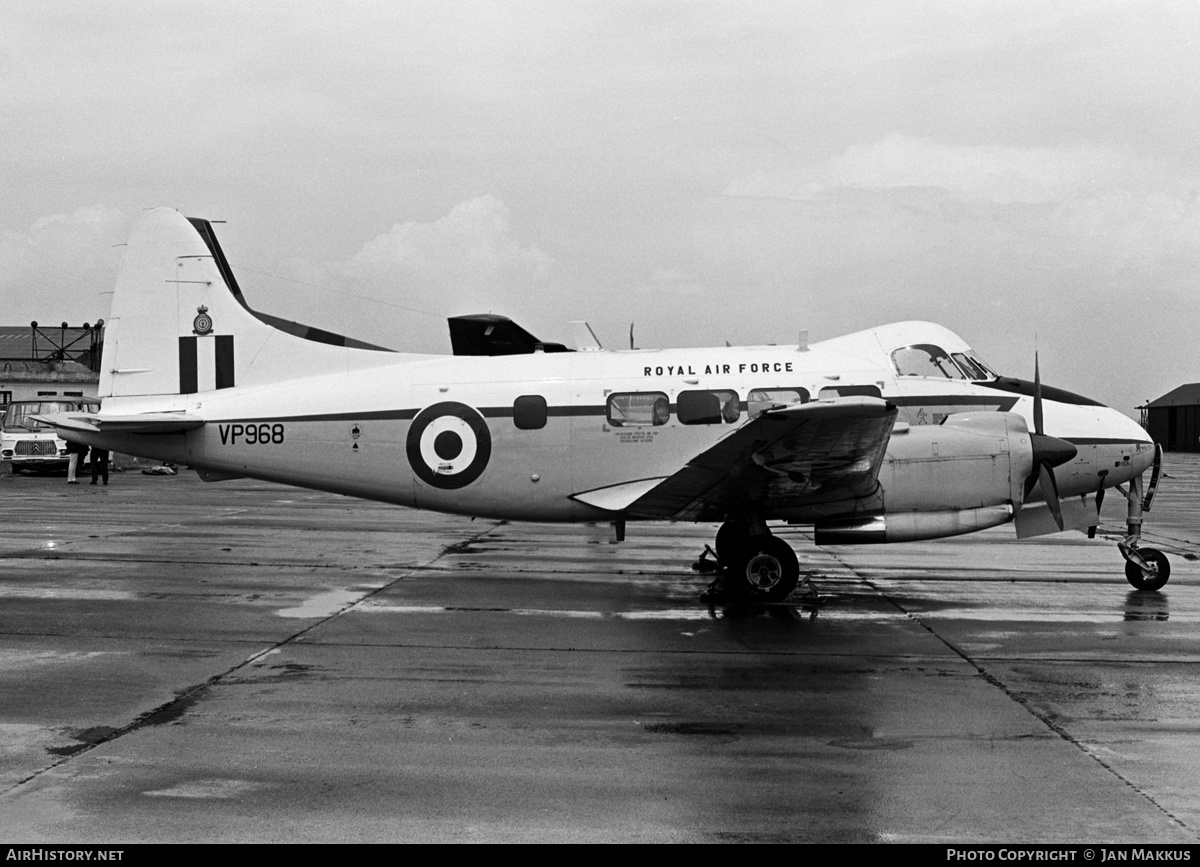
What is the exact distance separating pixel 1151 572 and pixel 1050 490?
6.13 feet

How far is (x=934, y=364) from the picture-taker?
15.1 meters

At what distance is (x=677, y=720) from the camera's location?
8.20 metres

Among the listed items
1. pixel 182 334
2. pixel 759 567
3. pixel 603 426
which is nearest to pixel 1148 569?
pixel 759 567

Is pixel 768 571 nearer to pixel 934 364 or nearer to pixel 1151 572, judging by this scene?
pixel 934 364

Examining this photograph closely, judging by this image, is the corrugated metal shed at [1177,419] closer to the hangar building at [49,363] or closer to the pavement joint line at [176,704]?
the hangar building at [49,363]

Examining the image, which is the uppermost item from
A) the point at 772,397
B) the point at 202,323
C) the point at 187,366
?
the point at 202,323

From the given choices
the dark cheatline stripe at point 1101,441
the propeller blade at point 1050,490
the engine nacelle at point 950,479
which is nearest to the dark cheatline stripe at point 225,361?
the engine nacelle at point 950,479

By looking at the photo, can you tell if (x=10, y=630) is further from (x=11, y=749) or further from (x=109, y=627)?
(x=11, y=749)

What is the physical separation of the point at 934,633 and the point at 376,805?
716 cm

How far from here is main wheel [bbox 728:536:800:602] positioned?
13641mm

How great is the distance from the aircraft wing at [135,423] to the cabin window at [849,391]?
8.20 meters

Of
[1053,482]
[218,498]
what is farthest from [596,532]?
[218,498]

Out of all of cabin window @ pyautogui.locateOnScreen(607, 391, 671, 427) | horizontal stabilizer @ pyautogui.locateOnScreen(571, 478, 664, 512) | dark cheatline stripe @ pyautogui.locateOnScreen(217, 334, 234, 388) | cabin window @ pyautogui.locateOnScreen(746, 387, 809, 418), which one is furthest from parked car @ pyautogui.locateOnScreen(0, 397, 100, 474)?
cabin window @ pyautogui.locateOnScreen(746, 387, 809, 418)
